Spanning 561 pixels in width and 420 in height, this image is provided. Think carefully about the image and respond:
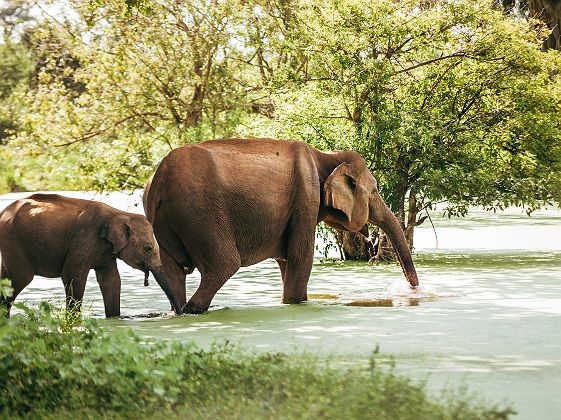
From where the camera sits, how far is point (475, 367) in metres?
7.90

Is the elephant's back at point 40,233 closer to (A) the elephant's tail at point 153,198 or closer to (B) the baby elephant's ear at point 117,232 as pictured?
(B) the baby elephant's ear at point 117,232

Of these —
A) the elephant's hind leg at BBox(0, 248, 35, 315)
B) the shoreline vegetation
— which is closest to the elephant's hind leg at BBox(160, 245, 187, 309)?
the elephant's hind leg at BBox(0, 248, 35, 315)

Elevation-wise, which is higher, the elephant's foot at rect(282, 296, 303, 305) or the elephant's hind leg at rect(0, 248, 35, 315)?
the elephant's hind leg at rect(0, 248, 35, 315)

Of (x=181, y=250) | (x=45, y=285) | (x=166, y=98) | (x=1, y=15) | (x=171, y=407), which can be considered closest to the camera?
(x=171, y=407)

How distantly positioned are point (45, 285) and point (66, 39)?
6097 millimetres

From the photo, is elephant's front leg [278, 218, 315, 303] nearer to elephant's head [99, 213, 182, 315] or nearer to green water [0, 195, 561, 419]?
green water [0, 195, 561, 419]

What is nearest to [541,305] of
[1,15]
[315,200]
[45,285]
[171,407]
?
[315,200]

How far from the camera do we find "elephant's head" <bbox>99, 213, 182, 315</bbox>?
11430 millimetres

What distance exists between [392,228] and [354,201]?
0.95 metres

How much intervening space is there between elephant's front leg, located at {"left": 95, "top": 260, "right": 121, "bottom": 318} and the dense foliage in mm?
5549

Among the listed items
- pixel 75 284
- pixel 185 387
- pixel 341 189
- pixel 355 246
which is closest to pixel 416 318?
pixel 341 189

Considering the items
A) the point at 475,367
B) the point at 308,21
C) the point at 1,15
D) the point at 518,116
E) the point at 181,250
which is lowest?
the point at 475,367

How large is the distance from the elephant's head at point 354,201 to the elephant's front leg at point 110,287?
250cm

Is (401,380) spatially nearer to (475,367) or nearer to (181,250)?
(475,367)
